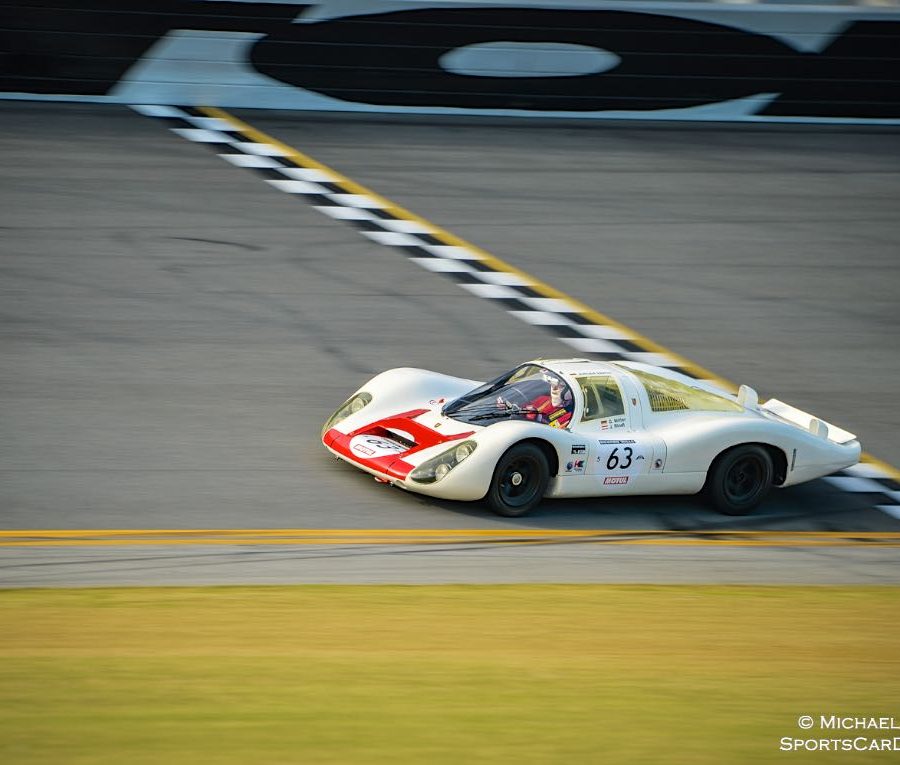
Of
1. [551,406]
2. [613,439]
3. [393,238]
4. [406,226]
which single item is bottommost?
[613,439]

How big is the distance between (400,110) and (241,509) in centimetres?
1016

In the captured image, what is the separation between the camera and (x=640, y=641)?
7.39m

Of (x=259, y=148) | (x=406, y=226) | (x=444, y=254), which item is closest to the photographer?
(x=444, y=254)

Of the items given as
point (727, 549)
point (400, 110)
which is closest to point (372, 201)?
point (400, 110)

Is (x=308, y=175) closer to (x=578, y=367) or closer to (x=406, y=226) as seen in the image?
(x=406, y=226)

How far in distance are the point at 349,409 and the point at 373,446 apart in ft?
2.37

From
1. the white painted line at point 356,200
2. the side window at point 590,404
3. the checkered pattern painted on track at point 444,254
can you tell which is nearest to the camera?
the side window at point 590,404

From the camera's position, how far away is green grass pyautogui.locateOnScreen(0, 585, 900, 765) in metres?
5.62

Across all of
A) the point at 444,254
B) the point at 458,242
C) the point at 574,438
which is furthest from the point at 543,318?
the point at 574,438

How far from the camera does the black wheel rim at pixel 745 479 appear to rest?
10.5m

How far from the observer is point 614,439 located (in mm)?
10016

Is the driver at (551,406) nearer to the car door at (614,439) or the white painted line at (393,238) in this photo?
the car door at (614,439)

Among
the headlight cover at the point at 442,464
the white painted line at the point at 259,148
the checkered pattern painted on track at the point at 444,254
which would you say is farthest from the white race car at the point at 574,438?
the white painted line at the point at 259,148

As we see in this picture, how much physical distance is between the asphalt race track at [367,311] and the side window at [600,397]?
0.77 m
